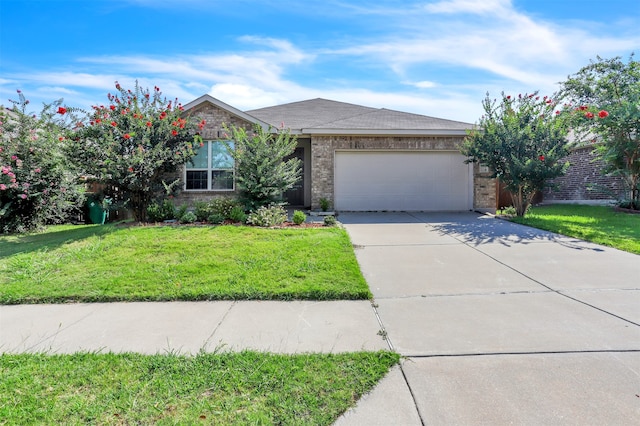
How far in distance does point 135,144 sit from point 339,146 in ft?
21.0

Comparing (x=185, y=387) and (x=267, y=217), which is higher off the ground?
(x=267, y=217)

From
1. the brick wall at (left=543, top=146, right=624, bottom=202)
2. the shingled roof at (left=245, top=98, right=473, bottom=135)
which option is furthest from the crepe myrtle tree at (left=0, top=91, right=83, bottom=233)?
the brick wall at (left=543, top=146, right=624, bottom=202)

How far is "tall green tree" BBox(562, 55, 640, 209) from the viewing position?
1077 cm

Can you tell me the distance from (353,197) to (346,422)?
10.4 m

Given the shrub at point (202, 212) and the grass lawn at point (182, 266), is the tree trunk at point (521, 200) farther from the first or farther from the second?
the shrub at point (202, 212)

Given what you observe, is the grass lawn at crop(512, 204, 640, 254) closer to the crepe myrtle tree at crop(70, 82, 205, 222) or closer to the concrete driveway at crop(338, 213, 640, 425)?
the concrete driveway at crop(338, 213, 640, 425)

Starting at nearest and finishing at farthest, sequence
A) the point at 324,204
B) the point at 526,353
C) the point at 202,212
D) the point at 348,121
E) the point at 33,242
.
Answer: the point at 526,353
the point at 33,242
the point at 202,212
the point at 324,204
the point at 348,121

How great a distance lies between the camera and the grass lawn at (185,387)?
209cm

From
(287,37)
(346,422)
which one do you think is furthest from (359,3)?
(346,422)

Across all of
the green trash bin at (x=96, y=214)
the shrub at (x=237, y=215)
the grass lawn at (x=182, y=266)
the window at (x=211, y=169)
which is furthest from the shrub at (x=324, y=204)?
the green trash bin at (x=96, y=214)

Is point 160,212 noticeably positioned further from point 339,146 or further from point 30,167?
point 339,146

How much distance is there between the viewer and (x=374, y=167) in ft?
40.0

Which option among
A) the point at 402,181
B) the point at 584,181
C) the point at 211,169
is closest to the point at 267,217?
the point at 211,169

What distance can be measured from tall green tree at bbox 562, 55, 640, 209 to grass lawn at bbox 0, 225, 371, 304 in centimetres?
1024
